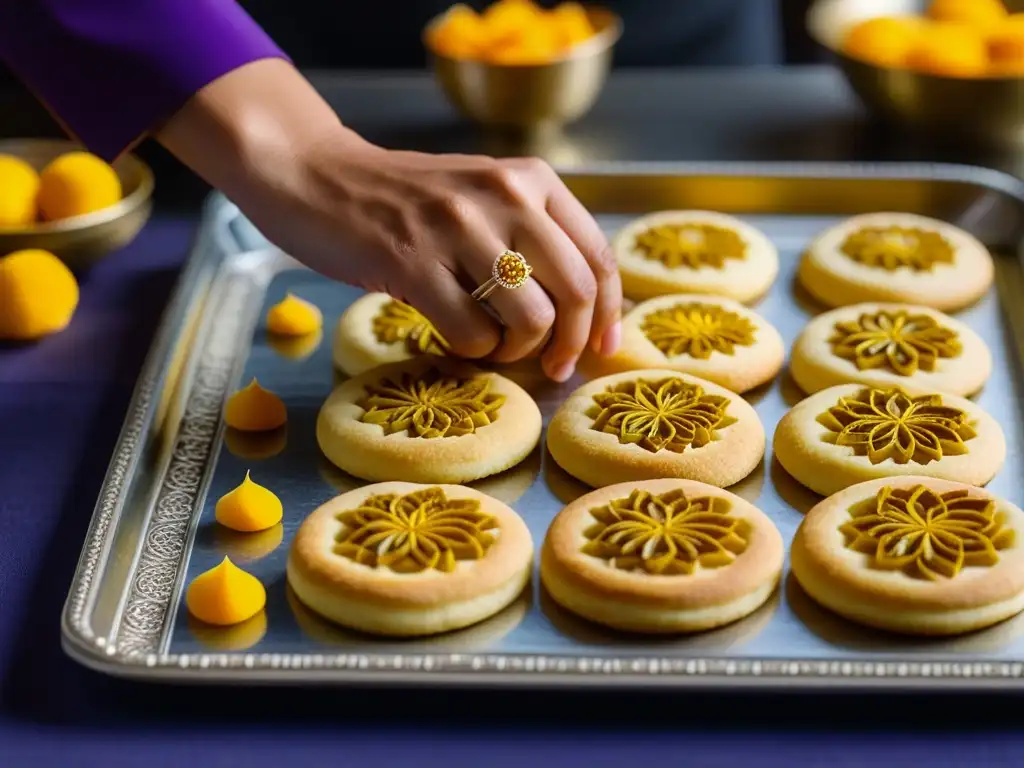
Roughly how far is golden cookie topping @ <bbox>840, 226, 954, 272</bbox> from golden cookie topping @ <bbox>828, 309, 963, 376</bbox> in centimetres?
16

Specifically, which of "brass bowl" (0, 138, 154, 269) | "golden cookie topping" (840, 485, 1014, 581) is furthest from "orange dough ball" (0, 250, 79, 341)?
"golden cookie topping" (840, 485, 1014, 581)

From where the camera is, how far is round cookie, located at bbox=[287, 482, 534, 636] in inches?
52.5

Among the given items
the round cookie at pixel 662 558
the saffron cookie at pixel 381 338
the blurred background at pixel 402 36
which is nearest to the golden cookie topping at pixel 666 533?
the round cookie at pixel 662 558

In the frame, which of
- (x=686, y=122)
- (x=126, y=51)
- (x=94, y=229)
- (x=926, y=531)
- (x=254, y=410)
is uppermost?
(x=126, y=51)

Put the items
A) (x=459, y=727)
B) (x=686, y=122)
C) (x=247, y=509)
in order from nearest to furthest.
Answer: (x=459, y=727), (x=247, y=509), (x=686, y=122)

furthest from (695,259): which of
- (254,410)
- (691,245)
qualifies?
(254,410)

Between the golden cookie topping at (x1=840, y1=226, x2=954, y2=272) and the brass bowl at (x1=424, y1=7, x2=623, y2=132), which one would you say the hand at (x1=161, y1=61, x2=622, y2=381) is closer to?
the golden cookie topping at (x1=840, y1=226, x2=954, y2=272)

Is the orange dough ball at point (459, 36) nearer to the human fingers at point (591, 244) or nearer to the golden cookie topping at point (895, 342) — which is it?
the human fingers at point (591, 244)

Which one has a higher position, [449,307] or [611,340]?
[449,307]

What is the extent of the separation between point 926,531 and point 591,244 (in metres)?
0.55

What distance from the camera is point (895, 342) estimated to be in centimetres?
183

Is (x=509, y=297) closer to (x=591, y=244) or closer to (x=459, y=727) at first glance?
(x=591, y=244)

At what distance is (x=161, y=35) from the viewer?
5.79 feet

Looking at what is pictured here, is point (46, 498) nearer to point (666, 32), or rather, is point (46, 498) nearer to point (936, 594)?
point (936, 594)
